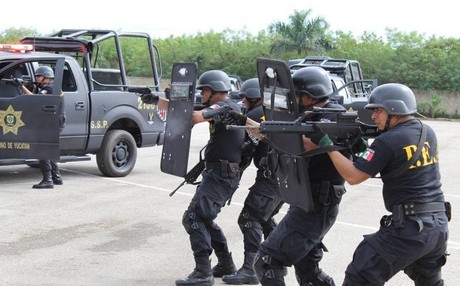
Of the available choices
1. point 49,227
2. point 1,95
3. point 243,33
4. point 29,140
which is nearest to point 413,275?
point 49,227

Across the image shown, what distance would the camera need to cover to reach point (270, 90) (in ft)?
17.3

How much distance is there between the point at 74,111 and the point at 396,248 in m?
8.06

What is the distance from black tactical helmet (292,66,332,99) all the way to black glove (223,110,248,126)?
1.74 feet

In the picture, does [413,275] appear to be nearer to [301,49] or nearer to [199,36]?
[301,49]

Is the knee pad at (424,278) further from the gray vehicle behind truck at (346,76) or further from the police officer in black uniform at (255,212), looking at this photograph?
the gray vehicle behind truck at (346,76)

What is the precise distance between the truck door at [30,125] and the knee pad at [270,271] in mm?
6351

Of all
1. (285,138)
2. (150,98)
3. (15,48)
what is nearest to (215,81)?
(150,98)

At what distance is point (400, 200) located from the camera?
4.73 m

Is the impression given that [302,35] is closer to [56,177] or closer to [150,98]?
[56,177]

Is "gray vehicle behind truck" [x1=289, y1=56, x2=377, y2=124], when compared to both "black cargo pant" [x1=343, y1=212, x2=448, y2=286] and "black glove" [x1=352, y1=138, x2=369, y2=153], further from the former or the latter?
"black cargo pant" [x1=343, y1=212, x2=448, y2=286]

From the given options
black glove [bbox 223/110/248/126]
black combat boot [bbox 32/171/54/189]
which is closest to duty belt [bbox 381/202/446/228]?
black glove [bbox 223/110/248/126]

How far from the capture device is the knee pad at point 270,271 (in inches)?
204

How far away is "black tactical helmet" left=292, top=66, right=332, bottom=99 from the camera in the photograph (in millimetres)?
5254

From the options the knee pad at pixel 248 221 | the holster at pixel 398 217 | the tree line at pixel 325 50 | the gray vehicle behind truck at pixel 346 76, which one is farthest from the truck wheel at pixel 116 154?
the tree line at pixel 325 50
